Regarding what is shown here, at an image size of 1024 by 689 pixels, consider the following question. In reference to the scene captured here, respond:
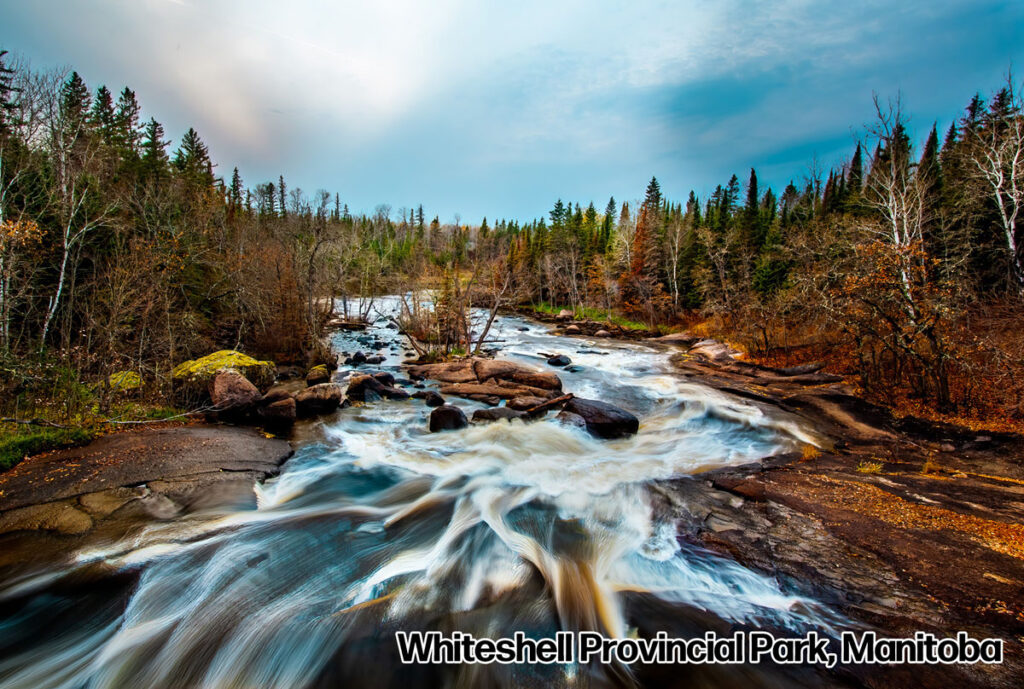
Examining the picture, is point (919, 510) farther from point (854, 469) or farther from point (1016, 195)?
point (1016, 195)

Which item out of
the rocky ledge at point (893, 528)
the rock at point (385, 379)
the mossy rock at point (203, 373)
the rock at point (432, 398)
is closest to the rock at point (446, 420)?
the rock at point (432, 398)

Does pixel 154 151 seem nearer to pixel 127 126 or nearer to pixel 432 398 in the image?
pixel 127 126

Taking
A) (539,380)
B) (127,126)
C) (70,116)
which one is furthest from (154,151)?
(539,380)

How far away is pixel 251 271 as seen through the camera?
2027cm

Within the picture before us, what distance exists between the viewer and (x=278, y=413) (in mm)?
10719

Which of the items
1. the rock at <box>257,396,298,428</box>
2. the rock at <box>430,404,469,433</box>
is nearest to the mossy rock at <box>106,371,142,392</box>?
the rock at <box>257,396,298,428</box>

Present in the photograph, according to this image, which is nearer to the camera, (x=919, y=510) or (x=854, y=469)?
(x=919, y=510)

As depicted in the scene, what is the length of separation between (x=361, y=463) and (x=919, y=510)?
979 cm

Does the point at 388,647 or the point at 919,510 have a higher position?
the point at 919,510

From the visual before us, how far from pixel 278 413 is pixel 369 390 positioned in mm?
3569

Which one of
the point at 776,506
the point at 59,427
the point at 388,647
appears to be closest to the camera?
the point at 388,647

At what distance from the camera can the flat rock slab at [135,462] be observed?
18.3 feet

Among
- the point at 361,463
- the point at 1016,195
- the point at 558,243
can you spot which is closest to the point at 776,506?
the point at 361,463

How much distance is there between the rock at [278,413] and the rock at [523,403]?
649cm
